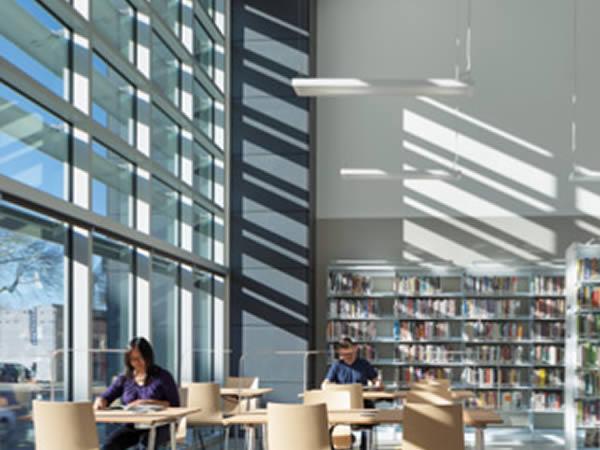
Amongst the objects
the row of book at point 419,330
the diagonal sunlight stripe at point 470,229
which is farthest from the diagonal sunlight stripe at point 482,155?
the row of book at point 419,330

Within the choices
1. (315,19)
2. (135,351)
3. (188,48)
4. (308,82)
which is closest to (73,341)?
(135,351)

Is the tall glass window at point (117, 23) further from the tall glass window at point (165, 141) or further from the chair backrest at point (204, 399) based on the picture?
the chair backrest at point (204, 399)

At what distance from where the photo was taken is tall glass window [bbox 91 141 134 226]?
8074mm

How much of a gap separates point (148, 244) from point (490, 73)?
6.37 m

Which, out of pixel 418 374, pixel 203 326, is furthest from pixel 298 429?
pixel 418 374

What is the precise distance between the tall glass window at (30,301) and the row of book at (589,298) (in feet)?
16.6

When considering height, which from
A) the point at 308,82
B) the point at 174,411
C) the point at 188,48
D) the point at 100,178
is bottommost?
the point at 174,411

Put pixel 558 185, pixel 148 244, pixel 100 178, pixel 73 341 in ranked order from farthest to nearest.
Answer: pixel 558 185 → pixel 148 244 → pixel 100 178 → pixel 73 341

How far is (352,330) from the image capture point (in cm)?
1319

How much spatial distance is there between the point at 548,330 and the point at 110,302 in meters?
6.52

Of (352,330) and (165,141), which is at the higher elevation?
(165,141)

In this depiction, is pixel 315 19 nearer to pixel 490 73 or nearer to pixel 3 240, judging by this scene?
pixel 490 73

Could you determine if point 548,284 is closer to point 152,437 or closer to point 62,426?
point 152,437

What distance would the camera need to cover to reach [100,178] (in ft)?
26.8
